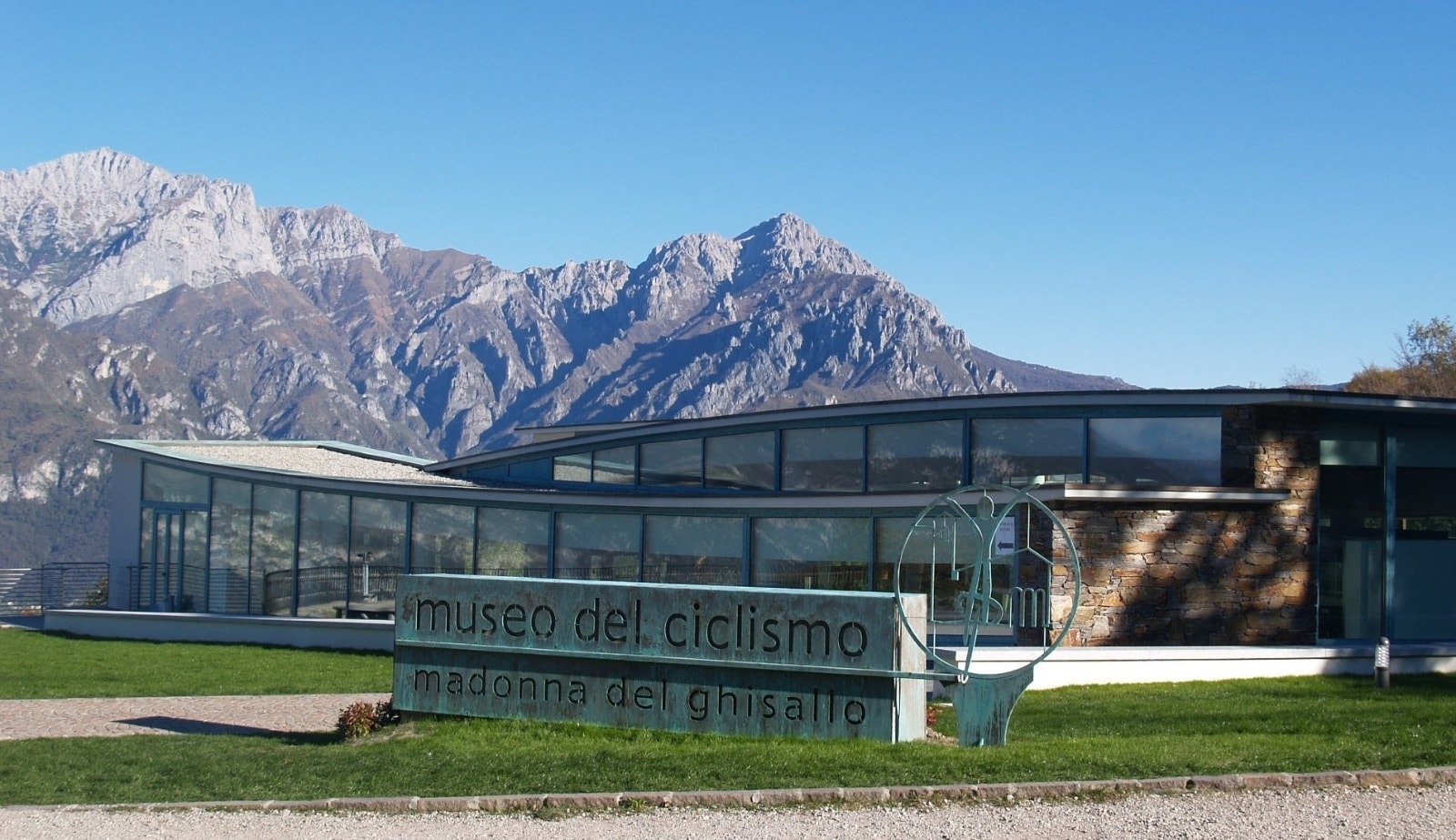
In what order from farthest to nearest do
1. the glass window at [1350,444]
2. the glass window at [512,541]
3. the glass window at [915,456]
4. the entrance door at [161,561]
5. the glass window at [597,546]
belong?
the entrance door at [161,561] < the glass window at [512,541] < the glass window at [597,546] < the glass window at [915,456] < the glass window at [1350,444]

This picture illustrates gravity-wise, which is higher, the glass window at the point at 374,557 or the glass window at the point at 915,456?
the glass window at the point at 915,456

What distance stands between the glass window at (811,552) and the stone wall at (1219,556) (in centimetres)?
397

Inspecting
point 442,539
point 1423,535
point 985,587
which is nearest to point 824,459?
point 442,539

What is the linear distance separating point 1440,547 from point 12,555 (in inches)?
8147

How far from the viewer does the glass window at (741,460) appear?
1018 inches

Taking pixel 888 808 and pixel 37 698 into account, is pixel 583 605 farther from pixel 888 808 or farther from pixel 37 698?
pixel 37 698

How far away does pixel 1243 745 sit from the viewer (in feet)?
39.6

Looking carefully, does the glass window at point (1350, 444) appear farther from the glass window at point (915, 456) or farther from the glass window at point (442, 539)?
the glass window at point (442, 539)

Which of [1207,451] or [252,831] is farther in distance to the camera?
[1207,451]

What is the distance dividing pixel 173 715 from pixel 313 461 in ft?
55.4

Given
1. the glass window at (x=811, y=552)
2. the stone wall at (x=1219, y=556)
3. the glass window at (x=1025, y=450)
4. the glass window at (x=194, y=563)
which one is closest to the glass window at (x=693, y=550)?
the glass window at (x=811, y=552)

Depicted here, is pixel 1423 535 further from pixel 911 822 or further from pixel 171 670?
pixel 171 670

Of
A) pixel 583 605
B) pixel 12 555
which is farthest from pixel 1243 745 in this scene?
pixel 12 555

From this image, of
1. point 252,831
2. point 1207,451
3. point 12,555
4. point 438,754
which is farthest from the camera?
point 12,555
